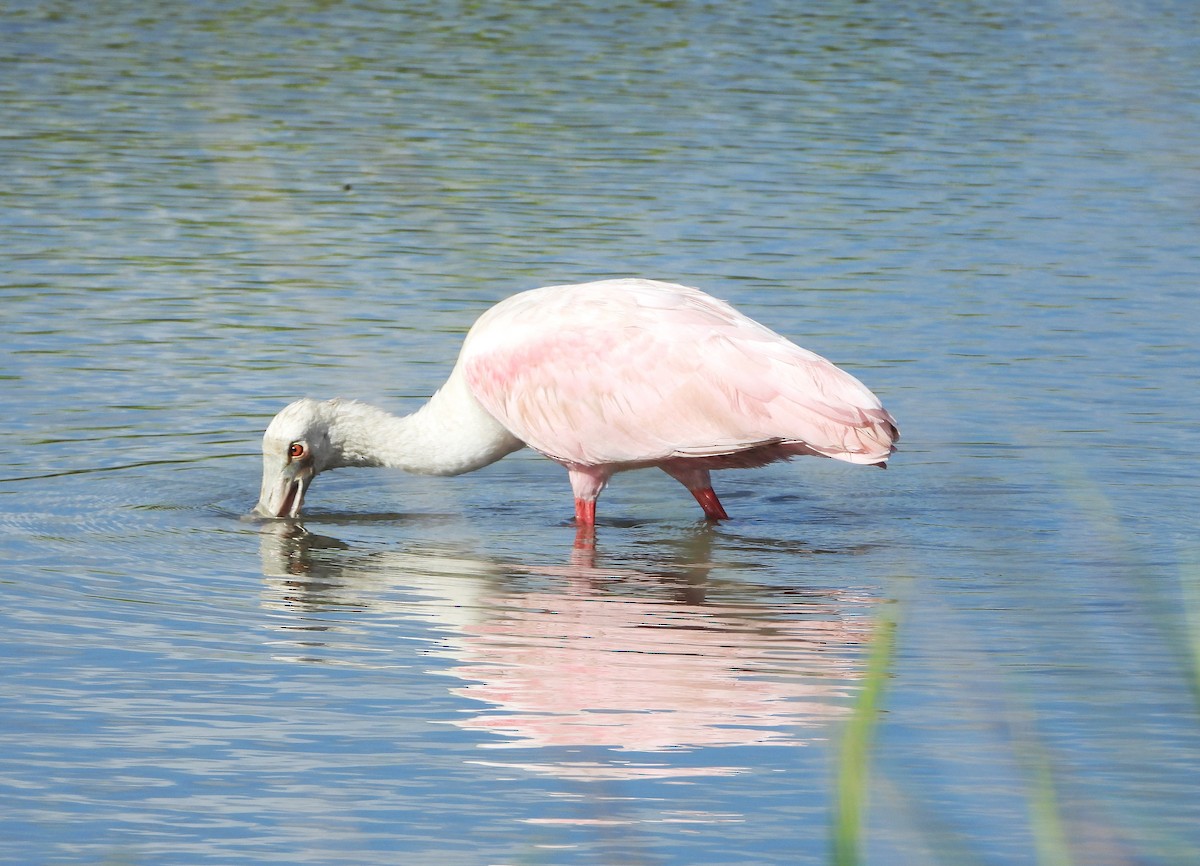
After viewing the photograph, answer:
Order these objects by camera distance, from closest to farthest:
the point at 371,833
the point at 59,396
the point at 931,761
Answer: the point at 371,833
the point at 931,761
the point at 59,396

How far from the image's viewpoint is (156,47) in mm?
24156

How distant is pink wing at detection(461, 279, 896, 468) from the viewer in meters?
8.66

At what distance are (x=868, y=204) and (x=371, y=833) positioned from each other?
38.1 ft

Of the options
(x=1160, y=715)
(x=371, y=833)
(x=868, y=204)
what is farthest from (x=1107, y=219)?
(x=371, y=833)

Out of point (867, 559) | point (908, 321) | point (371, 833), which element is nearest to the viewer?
point (371, 833)

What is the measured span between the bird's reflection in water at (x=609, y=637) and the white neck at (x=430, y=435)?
0.48m

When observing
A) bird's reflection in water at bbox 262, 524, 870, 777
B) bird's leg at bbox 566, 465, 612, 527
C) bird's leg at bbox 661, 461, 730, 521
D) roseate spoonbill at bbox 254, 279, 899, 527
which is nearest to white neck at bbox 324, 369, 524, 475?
roseate spoonbill at bbox 254, 279, 899, 527

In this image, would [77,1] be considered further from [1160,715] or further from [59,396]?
[1160,715]

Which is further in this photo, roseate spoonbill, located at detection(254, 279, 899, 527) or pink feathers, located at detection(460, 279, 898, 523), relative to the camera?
pink feathers, located at detection(460, 279, 898, 523)

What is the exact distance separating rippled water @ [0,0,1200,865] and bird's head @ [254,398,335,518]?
8.1 inches

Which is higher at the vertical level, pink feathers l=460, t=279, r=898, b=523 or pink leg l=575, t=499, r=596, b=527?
pink feathers l=460, t=279, r=898, b=523

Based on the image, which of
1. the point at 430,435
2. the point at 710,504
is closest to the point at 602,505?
the point at 710,504

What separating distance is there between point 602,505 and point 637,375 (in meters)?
1.25

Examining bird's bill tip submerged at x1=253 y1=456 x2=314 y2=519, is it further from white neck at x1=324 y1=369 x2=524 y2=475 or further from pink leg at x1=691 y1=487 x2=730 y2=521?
pink leg at x1=691 y1=487 x2=730 y2=521
